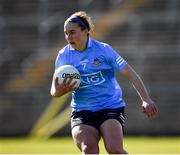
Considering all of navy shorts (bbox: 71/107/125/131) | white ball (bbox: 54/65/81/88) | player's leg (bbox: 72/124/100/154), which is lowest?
player's leg (bbox: 72/124/100/154)

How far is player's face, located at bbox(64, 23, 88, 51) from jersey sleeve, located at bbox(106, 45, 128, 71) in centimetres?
29

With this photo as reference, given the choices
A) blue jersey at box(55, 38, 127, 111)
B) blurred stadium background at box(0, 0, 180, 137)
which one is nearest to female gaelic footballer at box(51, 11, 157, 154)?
blue jersey at box(55, 38, 127, 111)

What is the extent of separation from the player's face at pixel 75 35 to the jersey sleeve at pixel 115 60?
29 centimetres

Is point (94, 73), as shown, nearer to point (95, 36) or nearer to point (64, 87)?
point (64, 87)

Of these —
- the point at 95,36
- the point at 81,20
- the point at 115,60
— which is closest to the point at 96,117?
the point at 115,60

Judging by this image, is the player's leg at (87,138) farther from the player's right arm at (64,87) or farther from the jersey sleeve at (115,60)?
the jersey sleeve at (115,60)

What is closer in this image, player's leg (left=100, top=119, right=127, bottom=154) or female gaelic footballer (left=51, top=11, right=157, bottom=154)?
player's leg (left=100, top=119, right=127, bottom=154)

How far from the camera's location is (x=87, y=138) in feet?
27.0

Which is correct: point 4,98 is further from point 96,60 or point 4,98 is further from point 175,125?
point 96,60

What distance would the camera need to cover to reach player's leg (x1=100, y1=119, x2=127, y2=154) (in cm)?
815

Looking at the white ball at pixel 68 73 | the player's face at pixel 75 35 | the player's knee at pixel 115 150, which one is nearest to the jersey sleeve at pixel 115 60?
the player's face at pixel 75 35

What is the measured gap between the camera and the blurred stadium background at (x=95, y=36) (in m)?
21.2

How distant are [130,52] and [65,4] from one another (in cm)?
273

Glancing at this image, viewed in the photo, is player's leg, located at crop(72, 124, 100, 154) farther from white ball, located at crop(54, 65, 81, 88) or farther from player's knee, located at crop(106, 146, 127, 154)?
white ball, located at crop(54, 65, 81, 88)
